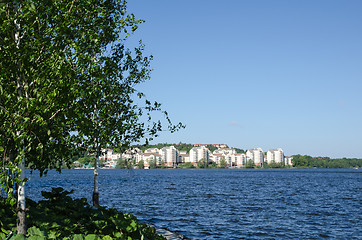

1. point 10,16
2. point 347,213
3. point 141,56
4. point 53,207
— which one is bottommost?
point 347,213

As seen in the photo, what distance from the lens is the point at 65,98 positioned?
10539 millimetres

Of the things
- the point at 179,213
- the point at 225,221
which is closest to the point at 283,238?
the point at 225,221

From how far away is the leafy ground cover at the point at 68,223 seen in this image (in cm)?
1105

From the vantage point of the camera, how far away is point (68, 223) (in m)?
12.9

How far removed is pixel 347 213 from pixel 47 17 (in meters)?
37.3

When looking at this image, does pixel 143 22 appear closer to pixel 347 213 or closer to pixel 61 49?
pixel 61 49

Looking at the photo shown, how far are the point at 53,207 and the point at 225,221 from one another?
1879 centimetres

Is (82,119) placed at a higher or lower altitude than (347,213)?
higher

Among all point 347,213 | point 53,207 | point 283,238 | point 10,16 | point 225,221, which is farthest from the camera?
point 347,213

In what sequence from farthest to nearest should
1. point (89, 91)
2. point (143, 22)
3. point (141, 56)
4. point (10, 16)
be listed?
1. point (141, 56)
2. point (143, 22)
3. point (10, 16)
4. point (89, 91)

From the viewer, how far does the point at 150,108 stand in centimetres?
1862

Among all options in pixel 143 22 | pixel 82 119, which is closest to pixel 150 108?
pixel 143 22

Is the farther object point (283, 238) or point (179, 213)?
point (179, 213)

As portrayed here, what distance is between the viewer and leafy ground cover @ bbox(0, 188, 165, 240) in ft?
36.2
